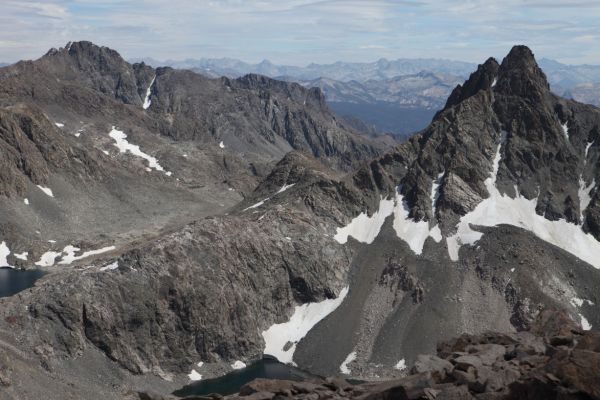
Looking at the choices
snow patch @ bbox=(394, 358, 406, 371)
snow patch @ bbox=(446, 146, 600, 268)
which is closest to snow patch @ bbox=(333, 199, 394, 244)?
snow patch @ bbox=(446, 146, 600, 268)

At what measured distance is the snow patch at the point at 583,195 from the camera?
145488 millimetres

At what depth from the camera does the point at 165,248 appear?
118 meters

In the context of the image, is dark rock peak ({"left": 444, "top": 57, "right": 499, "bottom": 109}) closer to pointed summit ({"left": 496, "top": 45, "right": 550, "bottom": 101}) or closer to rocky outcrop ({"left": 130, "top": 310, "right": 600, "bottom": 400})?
pointed summit ({"left": 496, "top": 45, "right": 550, "bottom": 101})

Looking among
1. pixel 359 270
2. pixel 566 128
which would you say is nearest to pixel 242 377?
pixel 359 270

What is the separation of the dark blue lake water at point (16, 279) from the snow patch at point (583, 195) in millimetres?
126744

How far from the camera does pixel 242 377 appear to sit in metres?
108

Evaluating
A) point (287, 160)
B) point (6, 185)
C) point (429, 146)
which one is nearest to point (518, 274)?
point (429, 146)

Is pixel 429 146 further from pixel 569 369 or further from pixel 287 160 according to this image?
pixel 569 369

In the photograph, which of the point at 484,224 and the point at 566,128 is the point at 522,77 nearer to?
the point at 566,128

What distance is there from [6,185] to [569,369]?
18940 cm

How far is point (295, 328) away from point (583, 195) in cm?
7384

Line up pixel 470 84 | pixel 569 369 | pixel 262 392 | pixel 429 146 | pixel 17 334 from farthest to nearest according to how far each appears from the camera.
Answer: pixel 470 84, pixel 429 146, pixel 17 334, pixel 262 392, pixel 569 369

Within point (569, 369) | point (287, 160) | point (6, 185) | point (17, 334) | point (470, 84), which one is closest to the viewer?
point (569, 369)

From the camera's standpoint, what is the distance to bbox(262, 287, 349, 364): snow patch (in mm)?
117375
